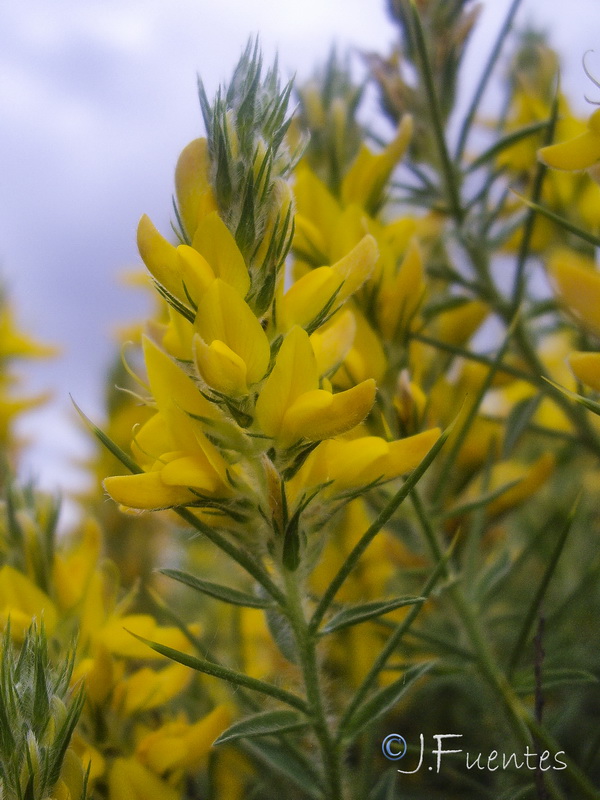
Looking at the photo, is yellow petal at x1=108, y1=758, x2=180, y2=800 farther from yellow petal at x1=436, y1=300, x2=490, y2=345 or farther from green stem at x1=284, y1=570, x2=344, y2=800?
yellow petal at x1=436, y1=300, x2=490, y2=345

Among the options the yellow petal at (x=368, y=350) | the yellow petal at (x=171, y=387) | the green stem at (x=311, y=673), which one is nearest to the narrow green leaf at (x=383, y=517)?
the green stem at (x=311, y=673)

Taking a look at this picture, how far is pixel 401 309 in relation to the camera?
0.59 metres

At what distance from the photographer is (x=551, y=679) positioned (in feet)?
1.77

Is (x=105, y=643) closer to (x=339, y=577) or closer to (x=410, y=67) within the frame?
(x=339, y=577)

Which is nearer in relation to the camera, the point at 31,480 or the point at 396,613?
the point at 31,480

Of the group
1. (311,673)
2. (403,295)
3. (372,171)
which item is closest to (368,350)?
(403,295)

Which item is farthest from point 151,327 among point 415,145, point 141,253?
point 415,145

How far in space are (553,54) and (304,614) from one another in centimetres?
85

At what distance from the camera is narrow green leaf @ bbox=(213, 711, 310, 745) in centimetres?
37

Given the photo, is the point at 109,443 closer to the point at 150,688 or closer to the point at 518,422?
the point at 150,688

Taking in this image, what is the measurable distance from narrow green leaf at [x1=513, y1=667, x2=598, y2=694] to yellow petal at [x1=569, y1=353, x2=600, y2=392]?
0.21m

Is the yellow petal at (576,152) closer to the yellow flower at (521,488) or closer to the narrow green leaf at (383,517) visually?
the narrow green leaf at (383,517)

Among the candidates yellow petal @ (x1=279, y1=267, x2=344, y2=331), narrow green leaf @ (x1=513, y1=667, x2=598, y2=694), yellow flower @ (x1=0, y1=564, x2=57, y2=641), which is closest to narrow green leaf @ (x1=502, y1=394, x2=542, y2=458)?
narrow green leaf @ (x1=513, y1=667, x2=598, y2=694)

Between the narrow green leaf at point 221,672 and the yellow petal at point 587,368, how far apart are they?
0.75 feet
